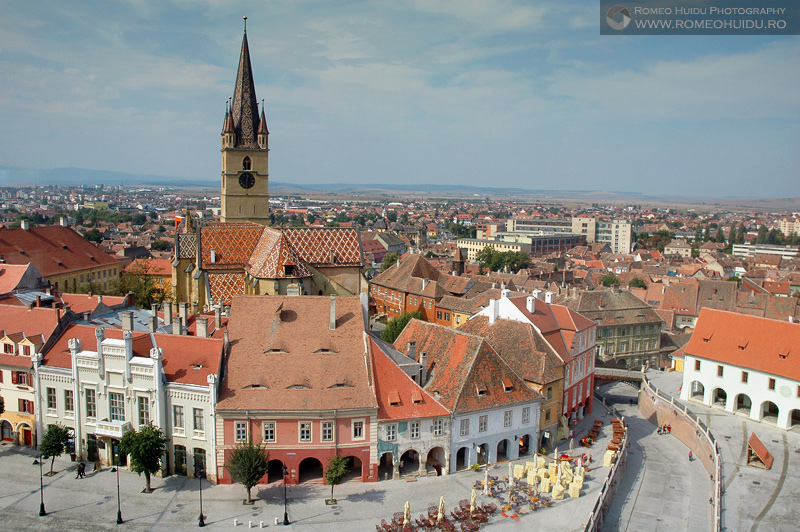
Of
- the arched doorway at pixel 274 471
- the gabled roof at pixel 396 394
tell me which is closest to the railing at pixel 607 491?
the gabled roof at pixel 396 394

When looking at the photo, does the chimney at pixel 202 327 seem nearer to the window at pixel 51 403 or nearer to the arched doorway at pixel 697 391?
the window at pixel 51 403

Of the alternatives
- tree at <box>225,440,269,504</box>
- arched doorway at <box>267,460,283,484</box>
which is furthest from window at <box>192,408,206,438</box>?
arched doorway at <box>267,460,283,484</box>

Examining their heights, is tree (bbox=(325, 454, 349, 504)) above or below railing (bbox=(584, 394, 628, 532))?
above

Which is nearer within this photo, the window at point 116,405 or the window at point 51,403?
the window at point 116,405

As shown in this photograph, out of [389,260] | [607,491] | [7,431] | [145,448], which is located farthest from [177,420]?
[389,260]

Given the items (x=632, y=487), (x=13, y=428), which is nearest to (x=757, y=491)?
(x=632, y=487)

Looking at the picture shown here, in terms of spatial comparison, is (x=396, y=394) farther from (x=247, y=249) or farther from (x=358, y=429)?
(x=247, y=249)

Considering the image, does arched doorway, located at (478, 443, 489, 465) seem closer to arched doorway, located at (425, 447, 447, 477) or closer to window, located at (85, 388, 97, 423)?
arched doorway, located at (425, 447, 447, 477)
